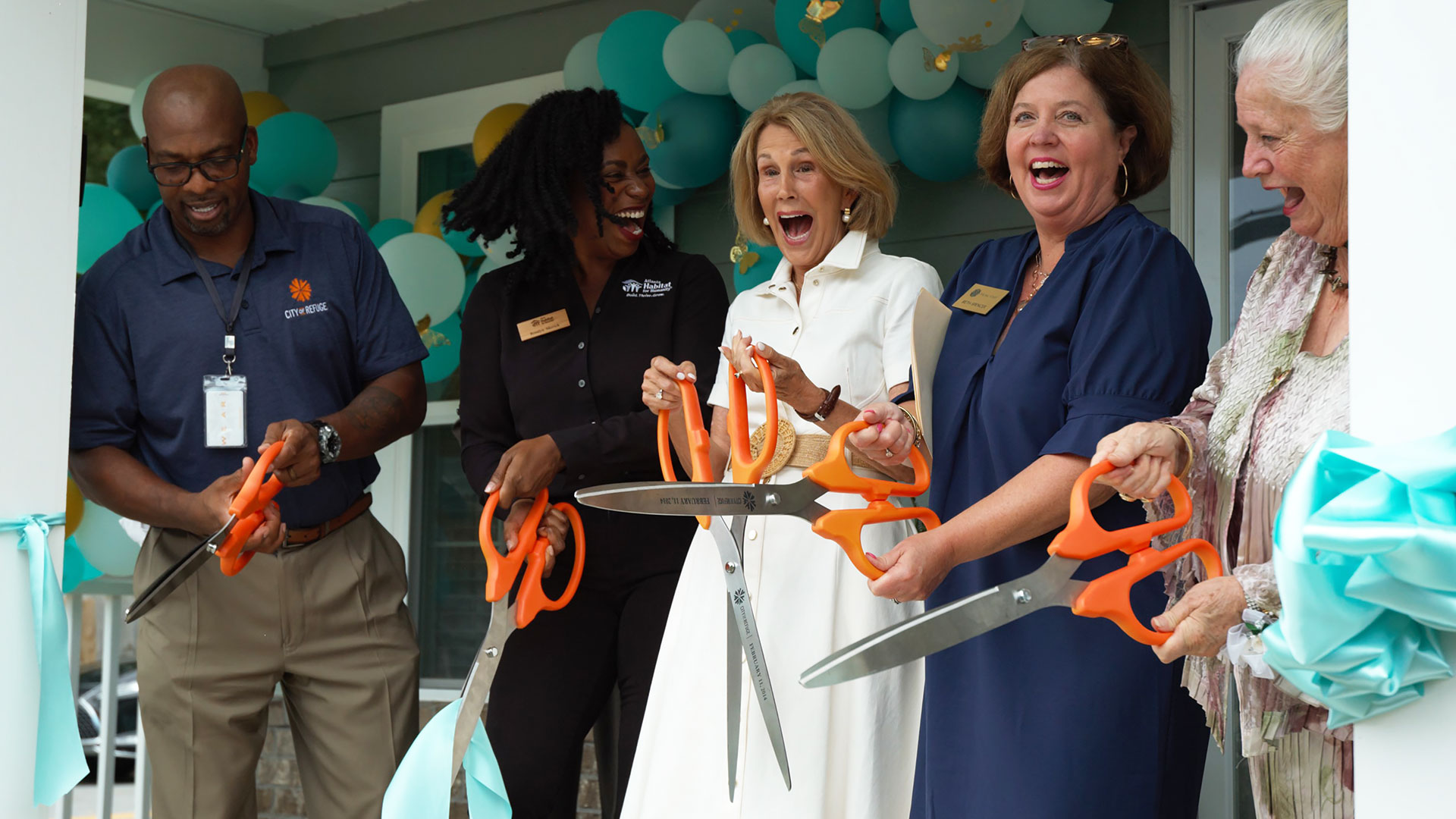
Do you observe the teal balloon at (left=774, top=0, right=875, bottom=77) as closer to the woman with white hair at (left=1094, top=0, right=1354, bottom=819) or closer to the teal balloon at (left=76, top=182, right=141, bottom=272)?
the woman with white hair at (left=1094, top=0, right=1354, bottom=819)

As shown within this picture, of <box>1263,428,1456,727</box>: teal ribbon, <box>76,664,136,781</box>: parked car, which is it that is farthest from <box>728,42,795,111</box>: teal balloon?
<box>76,664,136,781</box>: parked car

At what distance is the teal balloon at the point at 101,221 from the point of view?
377cm

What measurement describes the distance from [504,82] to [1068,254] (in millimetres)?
2870

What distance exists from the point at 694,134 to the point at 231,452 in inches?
56.7

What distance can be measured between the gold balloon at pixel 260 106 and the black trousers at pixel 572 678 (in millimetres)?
2319

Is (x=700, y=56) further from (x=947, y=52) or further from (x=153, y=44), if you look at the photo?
(x=153, y=44)

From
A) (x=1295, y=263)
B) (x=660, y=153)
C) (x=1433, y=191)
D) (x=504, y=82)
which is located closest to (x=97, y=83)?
(x=504, y=82)

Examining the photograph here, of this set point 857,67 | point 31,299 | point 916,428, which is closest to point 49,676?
point 31,299

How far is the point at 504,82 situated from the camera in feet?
14.1

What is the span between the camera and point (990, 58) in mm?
2986

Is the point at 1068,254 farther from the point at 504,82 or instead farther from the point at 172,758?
the point at 504,82

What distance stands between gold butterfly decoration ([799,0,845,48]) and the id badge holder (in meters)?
1.61

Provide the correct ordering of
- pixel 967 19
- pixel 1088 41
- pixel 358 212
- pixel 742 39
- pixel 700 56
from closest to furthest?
1. pixel 1088 41
2. pixel 967 19
3. pixel 700 56
4. pixel 742 39
5. pixel 358 212

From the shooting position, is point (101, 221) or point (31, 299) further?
point (101, 221)
